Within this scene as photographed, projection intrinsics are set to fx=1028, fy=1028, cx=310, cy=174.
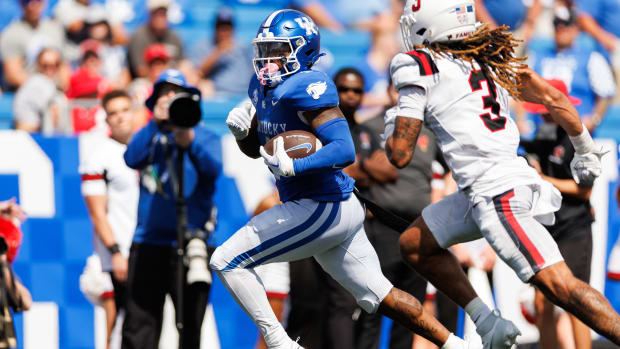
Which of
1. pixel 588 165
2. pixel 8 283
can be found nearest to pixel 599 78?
pixel 588 165

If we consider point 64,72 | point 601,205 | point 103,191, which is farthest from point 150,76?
point 601,205

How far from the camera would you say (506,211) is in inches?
193

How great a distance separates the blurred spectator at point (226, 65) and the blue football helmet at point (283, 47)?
16.9 ft

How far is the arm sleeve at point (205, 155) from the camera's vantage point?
6.18 m

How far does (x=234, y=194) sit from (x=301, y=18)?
2666mm

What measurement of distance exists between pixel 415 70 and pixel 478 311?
4.17 ft

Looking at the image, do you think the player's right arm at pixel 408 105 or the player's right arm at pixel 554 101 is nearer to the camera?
the player's right arm at pixel 408 105

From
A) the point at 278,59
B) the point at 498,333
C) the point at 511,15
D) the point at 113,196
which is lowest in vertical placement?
the point at 498,333

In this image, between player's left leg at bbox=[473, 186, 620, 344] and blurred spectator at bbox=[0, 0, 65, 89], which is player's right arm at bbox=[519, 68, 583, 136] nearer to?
player's left leg at bbox=[473, 186, 620, 344]

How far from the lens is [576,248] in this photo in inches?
262

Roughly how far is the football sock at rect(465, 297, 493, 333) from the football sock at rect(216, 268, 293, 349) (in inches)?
37.6

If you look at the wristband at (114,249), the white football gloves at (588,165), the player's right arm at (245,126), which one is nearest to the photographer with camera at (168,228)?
the wristband at (114,249)

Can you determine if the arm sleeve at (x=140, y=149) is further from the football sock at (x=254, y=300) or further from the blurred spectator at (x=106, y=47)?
the blurred spectator at (x=106, y=47)

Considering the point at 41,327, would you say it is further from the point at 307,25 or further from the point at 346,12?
the point at 346,12
